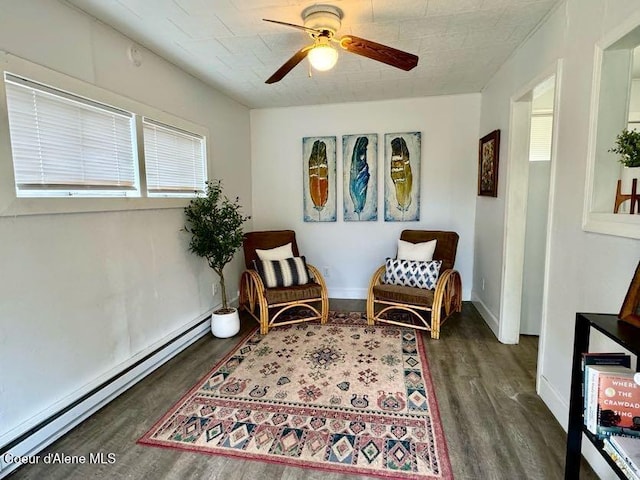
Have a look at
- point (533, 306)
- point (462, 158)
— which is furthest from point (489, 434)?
point (462, 158)

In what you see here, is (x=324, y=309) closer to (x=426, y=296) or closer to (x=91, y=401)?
(x=426, y=296)

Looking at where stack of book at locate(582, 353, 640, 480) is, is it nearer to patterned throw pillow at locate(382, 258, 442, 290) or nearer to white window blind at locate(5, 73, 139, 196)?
patterned throw pillow at locate(382, 258, 442, 290)

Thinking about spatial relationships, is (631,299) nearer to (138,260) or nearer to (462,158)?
(138,260)

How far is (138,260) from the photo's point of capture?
2.48 m

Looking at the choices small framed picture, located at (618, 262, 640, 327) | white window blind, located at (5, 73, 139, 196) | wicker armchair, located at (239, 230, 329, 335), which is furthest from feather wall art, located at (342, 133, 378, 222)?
small framed picture, located at (618, 262, 640, 327)

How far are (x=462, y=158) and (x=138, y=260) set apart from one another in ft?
11.8

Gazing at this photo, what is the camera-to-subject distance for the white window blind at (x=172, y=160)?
261cm

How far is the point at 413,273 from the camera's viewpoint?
3.34m

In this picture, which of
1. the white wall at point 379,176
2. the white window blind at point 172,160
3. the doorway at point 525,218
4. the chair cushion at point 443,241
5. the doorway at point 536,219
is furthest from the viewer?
the white wall at point 379,176

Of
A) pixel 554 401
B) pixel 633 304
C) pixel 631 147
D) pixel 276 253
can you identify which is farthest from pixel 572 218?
pixel 276 253

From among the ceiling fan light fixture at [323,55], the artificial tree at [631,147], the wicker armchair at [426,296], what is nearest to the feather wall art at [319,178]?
the wicker armchair at [426,296]

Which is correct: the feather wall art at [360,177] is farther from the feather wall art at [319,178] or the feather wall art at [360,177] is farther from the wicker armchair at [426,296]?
the wicker armchair at [426,296]

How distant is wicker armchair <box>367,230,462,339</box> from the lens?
3.09m

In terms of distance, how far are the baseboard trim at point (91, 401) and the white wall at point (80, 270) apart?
4 cm
